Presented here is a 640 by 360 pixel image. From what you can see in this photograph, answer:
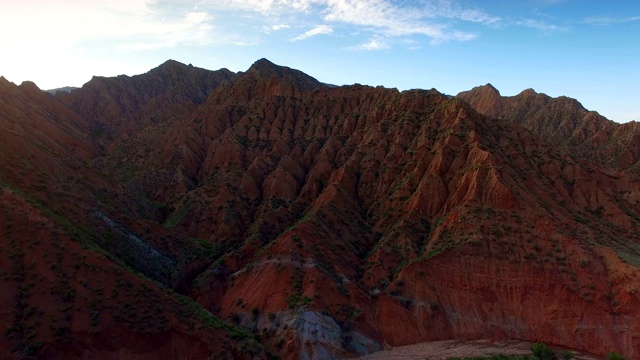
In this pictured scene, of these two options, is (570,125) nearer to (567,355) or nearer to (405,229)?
(405,229)

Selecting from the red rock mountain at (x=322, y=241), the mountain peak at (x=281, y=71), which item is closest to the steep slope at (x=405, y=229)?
the red rock mountain at (x=322, y=241)

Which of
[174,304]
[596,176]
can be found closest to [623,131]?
[596,176]

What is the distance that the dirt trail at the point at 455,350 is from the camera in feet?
131

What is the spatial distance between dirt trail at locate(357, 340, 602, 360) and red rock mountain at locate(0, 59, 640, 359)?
1.01 meters

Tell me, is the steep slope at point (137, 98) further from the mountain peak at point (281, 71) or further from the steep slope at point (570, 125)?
the steep slope at point (570, 125)

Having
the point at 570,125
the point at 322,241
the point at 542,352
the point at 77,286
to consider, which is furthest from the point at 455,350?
the point at 570,125

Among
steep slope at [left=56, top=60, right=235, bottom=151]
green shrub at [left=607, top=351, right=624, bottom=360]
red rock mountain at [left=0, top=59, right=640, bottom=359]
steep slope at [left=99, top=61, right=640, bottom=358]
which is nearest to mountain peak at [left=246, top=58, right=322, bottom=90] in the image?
steep slope at [left=56, top=60, right=235, bottom=151]

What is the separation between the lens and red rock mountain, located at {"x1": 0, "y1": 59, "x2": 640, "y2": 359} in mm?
35594

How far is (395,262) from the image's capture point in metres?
50.3

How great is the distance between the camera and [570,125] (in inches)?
4722

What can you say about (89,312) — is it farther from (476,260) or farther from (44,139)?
(44,139)

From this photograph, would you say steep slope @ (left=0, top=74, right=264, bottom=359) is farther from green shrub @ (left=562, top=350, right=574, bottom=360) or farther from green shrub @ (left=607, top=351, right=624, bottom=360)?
green shrub @ (left=607, top=351, right=624, bottom=360)

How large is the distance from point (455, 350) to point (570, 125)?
9612 centimetres

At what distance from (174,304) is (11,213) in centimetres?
1365
